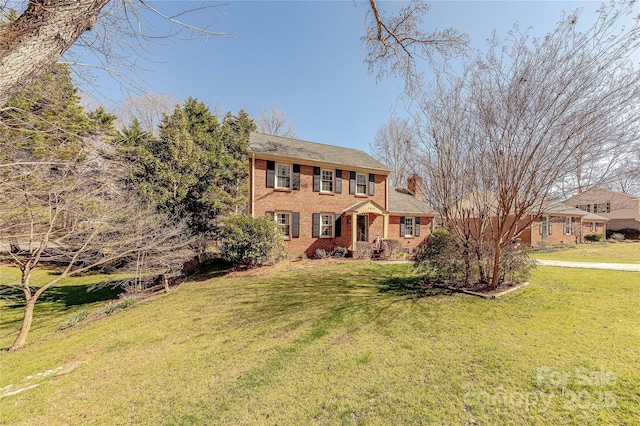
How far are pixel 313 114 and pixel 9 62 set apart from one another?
Result: 18.4m

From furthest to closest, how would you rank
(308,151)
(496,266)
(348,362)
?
(308,151), (496,266), (348,362)

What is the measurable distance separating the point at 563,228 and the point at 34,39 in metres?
31.8

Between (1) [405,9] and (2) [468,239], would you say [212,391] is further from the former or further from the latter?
(2) [468,239]

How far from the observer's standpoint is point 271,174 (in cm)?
1323

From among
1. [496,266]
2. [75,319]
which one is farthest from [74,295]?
[496,266]

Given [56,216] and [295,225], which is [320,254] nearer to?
[295,225]

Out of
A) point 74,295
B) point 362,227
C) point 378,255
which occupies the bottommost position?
point 74,295

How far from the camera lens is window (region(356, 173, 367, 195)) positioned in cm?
1595

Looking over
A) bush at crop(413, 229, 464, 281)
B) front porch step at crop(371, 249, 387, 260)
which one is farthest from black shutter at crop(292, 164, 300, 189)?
bush at crop(413, 229, 464, 281)

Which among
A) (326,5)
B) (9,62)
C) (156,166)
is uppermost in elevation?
(326,5)

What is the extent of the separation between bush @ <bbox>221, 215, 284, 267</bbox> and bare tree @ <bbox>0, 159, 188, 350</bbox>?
2758 millimetres

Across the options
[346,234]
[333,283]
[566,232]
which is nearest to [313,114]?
[346,234]

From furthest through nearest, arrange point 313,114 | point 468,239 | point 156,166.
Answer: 1. point 313,114
2. point 156,166
3. point 468,239

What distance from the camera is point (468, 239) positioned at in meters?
7.46
